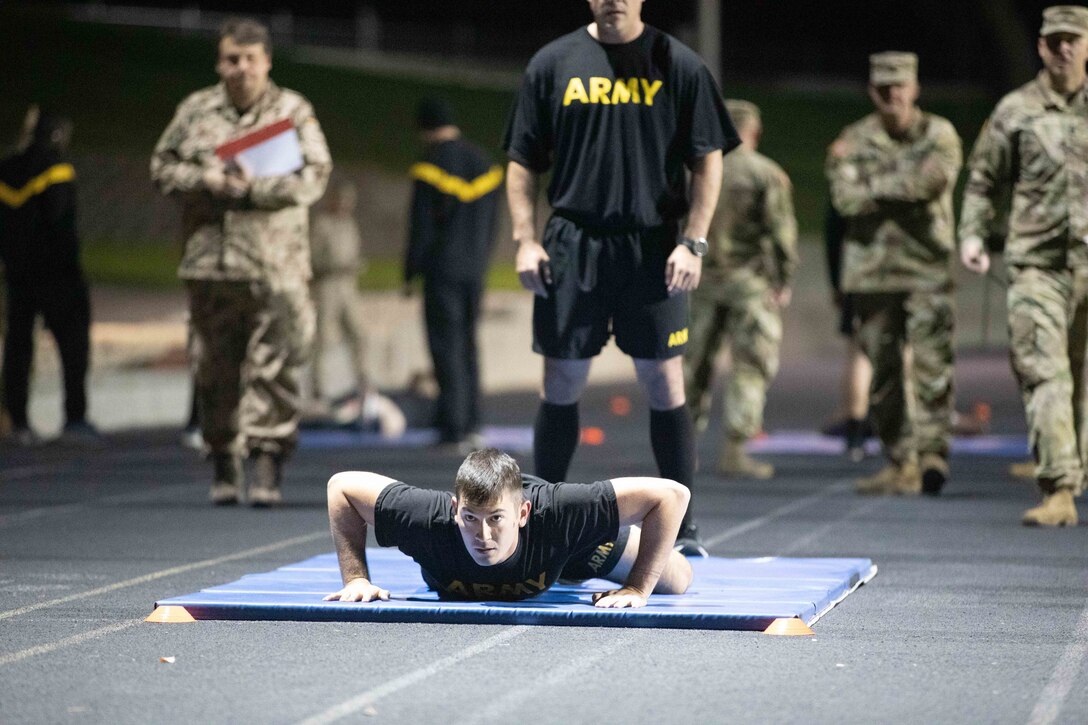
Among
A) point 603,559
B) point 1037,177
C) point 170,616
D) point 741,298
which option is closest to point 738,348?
point 741,298

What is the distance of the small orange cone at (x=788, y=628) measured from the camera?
243 inches

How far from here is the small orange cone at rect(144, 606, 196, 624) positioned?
647cm

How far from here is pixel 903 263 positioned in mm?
10703

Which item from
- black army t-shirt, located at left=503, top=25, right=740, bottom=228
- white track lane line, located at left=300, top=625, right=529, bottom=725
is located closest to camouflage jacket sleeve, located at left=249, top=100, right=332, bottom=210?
black army t-shirt, located at left=503, top=25, right=740, bottom=228

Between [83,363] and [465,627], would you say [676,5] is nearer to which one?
[83,363]

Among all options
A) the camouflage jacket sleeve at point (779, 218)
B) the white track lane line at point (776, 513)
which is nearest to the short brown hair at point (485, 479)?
the white track lane line at point (776, 513)

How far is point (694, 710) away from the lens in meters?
5.06

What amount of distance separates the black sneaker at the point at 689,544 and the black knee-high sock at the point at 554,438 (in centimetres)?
52

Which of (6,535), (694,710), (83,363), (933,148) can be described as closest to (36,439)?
(83,363)

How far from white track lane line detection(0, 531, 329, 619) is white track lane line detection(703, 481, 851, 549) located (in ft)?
5.83

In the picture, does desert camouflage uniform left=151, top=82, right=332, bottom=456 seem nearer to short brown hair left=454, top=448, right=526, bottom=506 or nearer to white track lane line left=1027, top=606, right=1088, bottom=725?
short brown hair left=454, top=448, right=526, bottom=506

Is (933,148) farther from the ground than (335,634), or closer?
farther from the ground

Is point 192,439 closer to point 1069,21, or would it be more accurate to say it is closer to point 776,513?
point 776,513

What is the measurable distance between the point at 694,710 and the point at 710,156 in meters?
3.11
